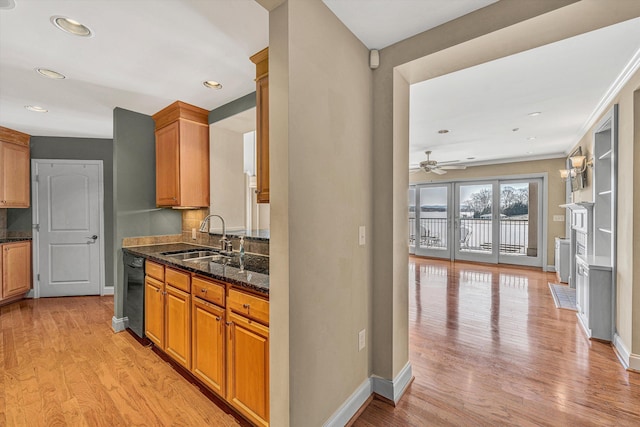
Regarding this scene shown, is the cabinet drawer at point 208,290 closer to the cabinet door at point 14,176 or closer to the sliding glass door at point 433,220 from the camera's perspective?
the cabinet door at point 14,176

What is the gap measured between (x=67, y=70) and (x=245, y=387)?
2897 mm

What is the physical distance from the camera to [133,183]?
3467mm

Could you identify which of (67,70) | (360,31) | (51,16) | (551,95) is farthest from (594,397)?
(67,70)

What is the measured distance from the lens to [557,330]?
3303mm

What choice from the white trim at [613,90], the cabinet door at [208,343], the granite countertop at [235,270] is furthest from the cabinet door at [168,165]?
the white trim at [613,90]

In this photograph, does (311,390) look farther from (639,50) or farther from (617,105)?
(617,105)

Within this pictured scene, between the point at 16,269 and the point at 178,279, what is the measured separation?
3.89 metres

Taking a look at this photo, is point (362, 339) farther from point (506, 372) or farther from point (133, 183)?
point (133, 183)

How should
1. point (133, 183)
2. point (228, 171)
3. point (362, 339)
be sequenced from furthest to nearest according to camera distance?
point (228, 171), point (133, 183), point (362, 339)

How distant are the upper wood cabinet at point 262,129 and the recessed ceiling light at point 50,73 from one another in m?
1.81

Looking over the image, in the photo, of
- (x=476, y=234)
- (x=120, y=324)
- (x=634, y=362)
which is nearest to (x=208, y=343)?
(x=120, y=324)

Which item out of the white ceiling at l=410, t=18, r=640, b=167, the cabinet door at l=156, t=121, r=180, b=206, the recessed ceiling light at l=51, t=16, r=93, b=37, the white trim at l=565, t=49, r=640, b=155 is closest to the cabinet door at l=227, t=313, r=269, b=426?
the cabinet door at l=156, t=121, r=180, b=206

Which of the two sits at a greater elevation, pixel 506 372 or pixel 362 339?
pixel 362 339

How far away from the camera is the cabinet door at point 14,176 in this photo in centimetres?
414
